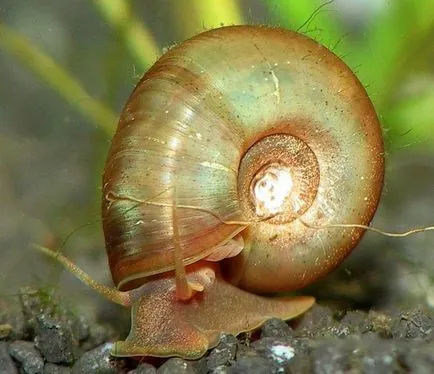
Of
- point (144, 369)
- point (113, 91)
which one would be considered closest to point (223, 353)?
point (144, 369)

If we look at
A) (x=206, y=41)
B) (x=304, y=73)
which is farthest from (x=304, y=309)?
(x=206, y=41)

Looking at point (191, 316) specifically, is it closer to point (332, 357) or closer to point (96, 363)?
point (96, 363)

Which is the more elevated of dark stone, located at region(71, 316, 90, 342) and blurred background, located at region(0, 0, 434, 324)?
blurred background, located at region(0, 0, 434, 324)

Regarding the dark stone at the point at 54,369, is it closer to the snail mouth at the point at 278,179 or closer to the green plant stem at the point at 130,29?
the snail mouth at the point at 278,179

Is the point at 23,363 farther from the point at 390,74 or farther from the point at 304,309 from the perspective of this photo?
the point at 390,74

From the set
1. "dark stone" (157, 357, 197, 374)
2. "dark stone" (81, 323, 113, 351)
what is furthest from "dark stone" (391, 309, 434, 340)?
"dark stone" (81, 323, 113, 351)

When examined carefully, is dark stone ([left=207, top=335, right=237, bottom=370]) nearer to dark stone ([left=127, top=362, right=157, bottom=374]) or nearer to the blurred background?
dark stone ([left=127, top=362, right=157, bottom=374])

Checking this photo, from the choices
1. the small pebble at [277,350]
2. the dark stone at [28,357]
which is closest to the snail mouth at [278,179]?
the small pebble at [277,350]
